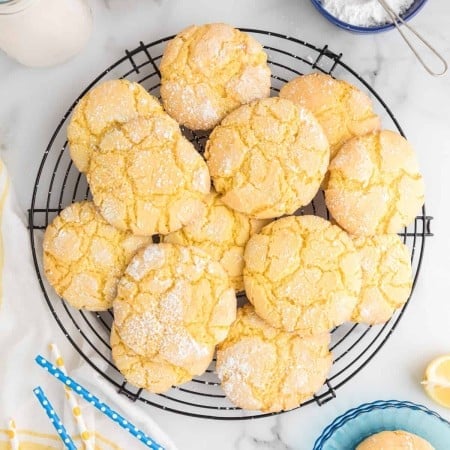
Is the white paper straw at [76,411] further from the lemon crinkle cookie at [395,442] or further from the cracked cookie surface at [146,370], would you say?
the lemon crinkle cookie at [395,442]

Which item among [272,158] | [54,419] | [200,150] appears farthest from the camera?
[200,150]

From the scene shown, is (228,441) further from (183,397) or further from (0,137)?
(0,137)

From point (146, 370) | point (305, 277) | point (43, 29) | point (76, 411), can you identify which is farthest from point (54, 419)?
point (43, 29)

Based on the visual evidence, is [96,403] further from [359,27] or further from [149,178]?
[359,27]

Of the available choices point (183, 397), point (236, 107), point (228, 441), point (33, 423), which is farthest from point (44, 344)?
point (236, 107)

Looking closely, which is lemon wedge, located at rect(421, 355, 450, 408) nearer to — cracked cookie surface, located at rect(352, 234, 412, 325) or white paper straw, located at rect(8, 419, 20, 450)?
cracked cookie surface, located at rect(352, 234, 412, 325)

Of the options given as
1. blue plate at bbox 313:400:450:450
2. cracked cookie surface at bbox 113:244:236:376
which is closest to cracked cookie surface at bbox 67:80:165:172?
cracked cookie surface at bbox 113:244:236:376
